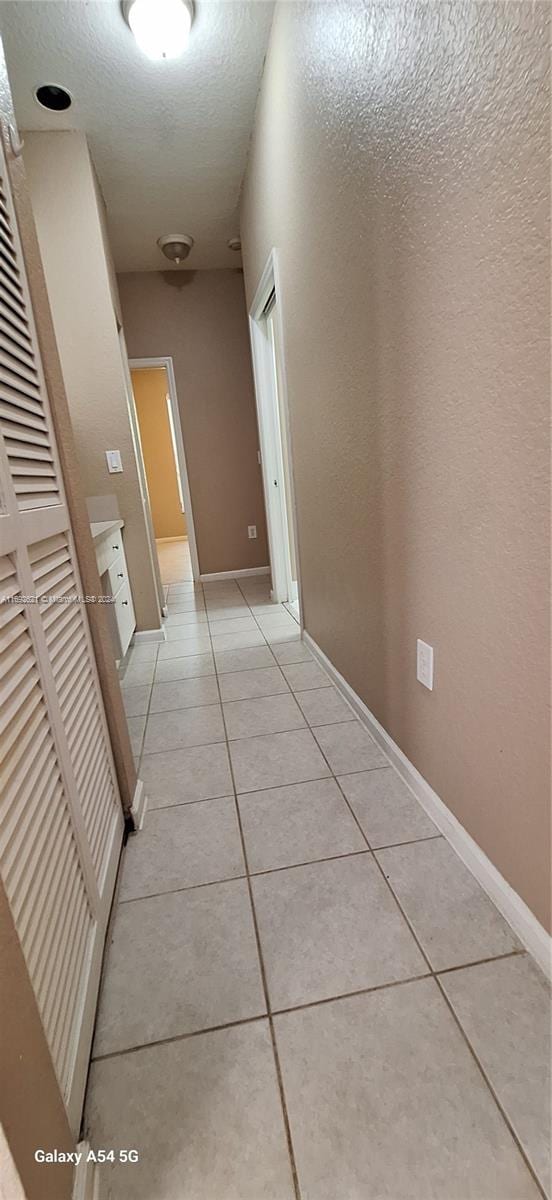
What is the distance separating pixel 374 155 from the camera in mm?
1167

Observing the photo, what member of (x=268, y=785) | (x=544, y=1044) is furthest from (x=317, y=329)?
(x=544, y=1044)

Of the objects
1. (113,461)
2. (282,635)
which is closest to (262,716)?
(282,635)

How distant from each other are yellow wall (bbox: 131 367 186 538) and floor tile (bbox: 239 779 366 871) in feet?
19.0

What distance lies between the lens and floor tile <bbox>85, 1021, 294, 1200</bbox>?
67 centimetres

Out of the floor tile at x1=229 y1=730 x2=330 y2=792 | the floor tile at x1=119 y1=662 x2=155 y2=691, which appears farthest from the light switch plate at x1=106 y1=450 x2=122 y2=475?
the floor tile at x1=229 y1=730 x2=330 y2=792

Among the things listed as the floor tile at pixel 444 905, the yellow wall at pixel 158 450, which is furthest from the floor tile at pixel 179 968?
the yellow wall at pixel 158 450

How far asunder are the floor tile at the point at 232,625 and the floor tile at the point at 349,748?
1284 mm

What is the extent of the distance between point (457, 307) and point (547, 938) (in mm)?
1209

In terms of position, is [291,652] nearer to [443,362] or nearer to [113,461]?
[113,461]

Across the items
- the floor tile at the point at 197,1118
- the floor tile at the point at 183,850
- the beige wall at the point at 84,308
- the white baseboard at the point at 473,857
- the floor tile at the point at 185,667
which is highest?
the beige wall at the point at 84,308

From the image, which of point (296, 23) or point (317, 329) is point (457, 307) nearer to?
point (317, 329)

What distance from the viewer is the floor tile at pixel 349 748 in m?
1.55

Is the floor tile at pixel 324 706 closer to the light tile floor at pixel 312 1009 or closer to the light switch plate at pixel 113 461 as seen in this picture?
the light tile floor at pixel 312 1009

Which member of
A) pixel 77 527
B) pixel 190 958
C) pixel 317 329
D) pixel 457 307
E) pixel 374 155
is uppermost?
pixel 374 155
